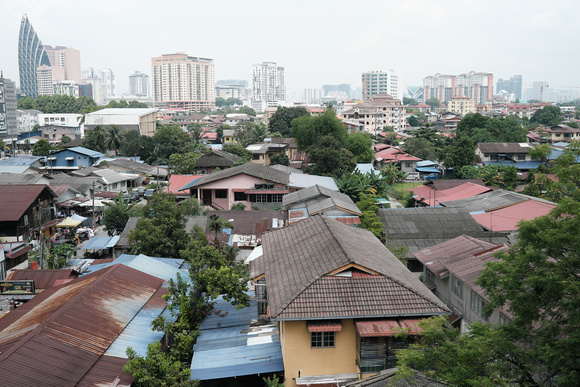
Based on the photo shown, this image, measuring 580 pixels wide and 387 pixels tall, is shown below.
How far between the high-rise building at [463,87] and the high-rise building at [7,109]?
14324 cm

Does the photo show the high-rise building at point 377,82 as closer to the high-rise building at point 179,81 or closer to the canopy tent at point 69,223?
the high-rise building at point 179,81

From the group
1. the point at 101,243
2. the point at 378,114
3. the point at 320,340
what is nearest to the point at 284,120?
the point at 378,114

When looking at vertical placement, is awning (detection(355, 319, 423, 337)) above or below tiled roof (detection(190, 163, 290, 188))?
below

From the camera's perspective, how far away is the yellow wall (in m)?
10.1

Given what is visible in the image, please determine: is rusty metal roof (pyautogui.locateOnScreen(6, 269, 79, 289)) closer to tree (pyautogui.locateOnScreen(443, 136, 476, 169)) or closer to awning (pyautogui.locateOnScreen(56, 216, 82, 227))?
awning (pyautogui.locateOnScreen(56, 216, 82, 227))

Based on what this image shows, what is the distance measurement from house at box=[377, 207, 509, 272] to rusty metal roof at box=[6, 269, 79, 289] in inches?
489

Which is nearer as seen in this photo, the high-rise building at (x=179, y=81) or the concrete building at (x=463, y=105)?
the concrete building at (x=463, y=105)

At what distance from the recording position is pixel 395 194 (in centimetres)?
3812

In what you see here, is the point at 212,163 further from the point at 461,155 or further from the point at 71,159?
the point at 461,155

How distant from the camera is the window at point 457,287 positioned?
14909 millimetres

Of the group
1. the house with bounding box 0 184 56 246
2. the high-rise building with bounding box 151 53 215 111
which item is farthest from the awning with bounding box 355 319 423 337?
the high-rise building with bounding box 151 53 215 111

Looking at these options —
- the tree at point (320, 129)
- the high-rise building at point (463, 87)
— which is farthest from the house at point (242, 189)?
the high-rise building at point (463, 87)

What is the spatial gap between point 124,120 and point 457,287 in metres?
59.2

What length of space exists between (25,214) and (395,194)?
83.3ft
